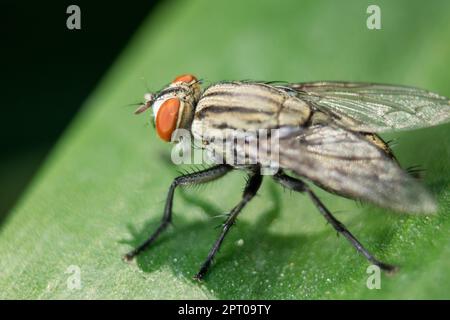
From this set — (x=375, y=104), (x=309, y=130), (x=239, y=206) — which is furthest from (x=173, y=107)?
(x=375, y=104)

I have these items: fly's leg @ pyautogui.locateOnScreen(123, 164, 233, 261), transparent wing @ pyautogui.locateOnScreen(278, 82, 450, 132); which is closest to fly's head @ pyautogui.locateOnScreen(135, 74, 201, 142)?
fly's leg @ pyautogui.locateOnScreen(123, 164, 233, 261)

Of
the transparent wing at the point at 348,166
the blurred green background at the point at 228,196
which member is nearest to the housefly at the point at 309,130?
the transparent wing at the point at 348,166

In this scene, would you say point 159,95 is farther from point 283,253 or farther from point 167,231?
point 283,253

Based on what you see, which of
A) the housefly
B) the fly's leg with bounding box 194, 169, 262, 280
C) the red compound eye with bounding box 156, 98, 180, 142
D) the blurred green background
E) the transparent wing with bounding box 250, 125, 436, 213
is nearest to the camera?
the transparent wing with bounding box 250, 125, 436, 213

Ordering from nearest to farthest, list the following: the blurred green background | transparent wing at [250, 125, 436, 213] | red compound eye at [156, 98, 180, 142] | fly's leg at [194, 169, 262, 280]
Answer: transparent wing at [250, 125, 436, 213] → the blurred green background → fly's leg at [194, 169, 262, 280] → red compound eye at [156, 98, 180, 142]

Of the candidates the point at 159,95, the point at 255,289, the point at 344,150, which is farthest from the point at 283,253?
the point at 159,95

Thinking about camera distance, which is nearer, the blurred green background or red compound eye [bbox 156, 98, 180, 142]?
the blurred green background

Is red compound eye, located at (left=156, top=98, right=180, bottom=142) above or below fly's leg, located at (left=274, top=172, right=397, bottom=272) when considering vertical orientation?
above

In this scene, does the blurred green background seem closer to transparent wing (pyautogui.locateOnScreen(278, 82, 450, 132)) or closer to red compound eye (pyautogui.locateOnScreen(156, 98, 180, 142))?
transparent wing (pyautogui.locateOnScreen(278, 82, 450, 132))
